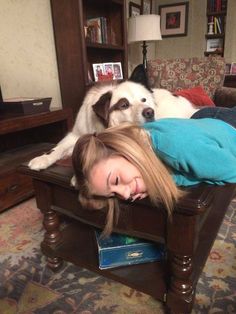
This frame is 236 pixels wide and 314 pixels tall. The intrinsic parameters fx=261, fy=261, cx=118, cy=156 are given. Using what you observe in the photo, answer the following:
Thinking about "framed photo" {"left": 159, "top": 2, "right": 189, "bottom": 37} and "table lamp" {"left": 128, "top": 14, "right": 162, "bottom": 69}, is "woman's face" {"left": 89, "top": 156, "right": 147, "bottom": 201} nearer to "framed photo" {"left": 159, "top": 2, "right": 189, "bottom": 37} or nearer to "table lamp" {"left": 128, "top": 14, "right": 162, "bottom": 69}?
"table lamp" {"left": 128, "top": 14, "right": 162, "bottom": 69}

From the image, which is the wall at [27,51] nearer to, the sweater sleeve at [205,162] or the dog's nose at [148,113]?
the dog's nose at [148,113]

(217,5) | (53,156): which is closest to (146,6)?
(217,5)

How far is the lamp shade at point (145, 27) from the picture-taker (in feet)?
10.0

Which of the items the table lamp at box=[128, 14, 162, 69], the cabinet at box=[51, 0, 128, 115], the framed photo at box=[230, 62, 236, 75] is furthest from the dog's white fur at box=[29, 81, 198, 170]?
the framed photo at box=[230, 62, 236, 75]

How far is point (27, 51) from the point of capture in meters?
2.30

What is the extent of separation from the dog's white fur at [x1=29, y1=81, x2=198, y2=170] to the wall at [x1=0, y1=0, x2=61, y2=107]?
109 cm

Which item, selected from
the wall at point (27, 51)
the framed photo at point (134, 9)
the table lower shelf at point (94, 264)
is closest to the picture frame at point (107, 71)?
the wall at point (27, 51)

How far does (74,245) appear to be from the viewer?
3.83 ft

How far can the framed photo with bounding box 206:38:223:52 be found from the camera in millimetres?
4094

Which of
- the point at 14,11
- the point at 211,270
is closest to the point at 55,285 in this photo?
the point at 211,270

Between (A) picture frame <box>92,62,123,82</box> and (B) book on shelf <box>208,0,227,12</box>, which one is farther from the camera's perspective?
(B) book on shelf <box>208,0,227,12</box>

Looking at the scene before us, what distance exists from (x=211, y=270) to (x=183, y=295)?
0.35 metres

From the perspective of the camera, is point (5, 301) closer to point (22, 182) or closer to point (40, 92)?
point (22, 182)

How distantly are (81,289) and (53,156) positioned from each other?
571mm
